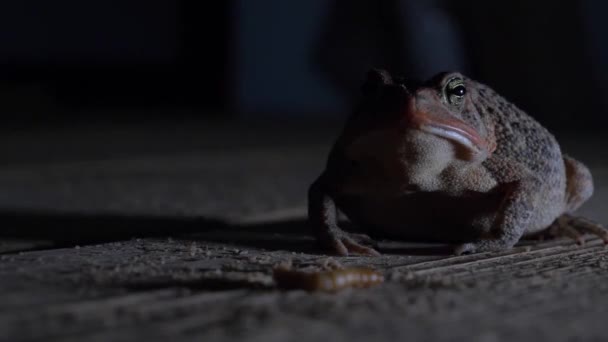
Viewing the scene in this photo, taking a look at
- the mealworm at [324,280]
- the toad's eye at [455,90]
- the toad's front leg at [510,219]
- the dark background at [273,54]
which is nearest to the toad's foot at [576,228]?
the toad's front leg at [510,219]

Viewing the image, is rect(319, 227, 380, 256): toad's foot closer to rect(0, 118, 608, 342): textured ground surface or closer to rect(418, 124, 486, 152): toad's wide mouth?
rect(0, 118, 608, 342): textured ground surface

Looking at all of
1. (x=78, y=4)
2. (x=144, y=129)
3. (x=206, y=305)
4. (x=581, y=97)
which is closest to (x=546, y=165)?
(x=206, y=305)

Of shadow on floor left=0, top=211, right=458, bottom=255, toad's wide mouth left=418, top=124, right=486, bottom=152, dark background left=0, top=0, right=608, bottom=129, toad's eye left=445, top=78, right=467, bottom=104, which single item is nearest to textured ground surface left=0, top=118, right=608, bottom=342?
shadow on floor left=0, top=211, right=458, bottom=255

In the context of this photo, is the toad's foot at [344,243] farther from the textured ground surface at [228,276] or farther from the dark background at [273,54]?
the dark background at [273,54]

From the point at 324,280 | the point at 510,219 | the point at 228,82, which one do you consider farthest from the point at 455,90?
the point at 228,82

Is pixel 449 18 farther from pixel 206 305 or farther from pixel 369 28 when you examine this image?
pixel 206 305

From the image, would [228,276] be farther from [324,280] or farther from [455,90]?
[455,90]
